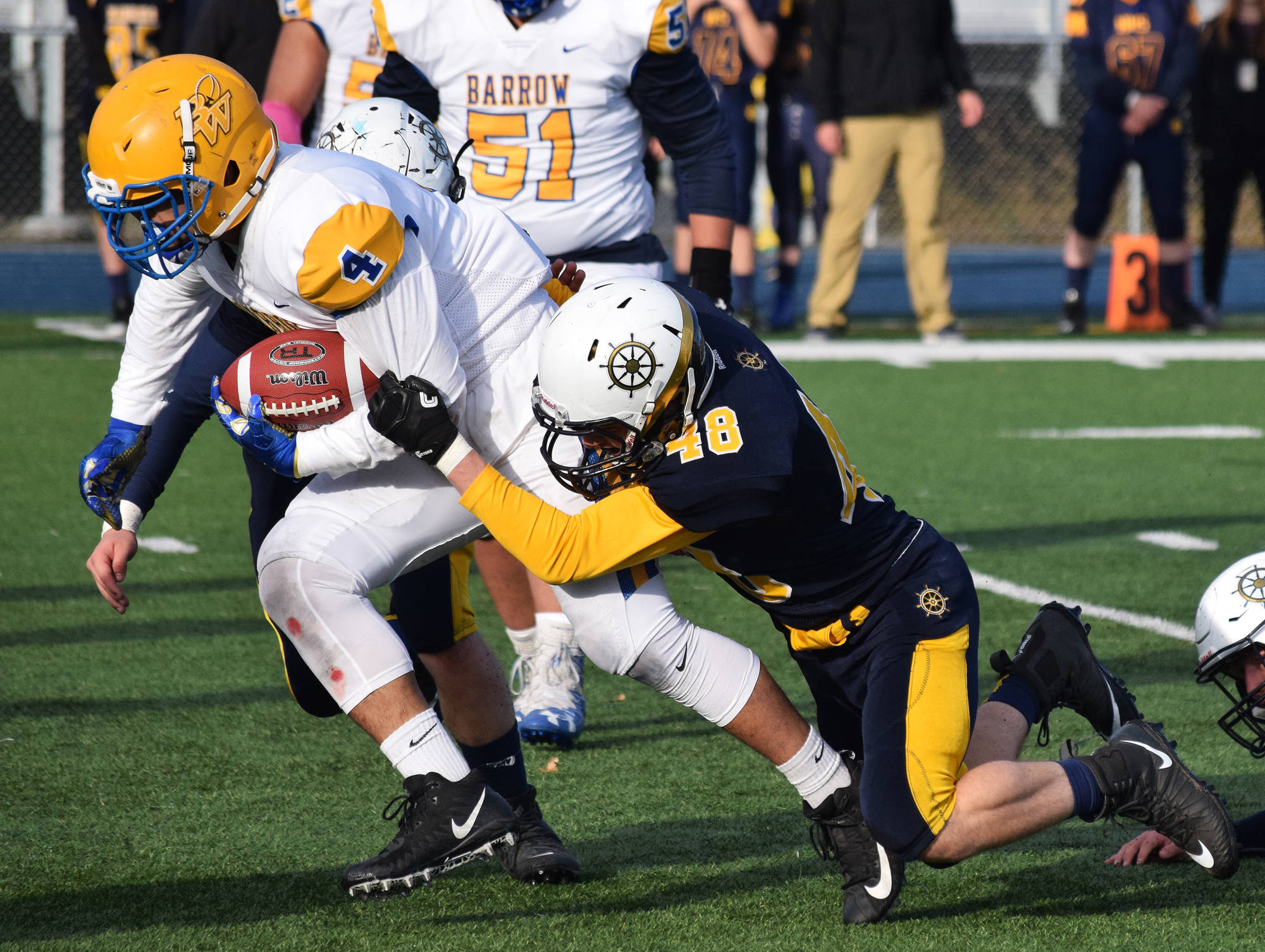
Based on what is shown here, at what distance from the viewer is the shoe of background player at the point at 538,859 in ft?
10.2

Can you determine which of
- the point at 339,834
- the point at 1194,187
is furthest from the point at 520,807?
the point at 1194,187

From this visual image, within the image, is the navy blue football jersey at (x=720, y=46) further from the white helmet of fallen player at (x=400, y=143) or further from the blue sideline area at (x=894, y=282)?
the white helmet of fallen player at (x=400, y=143)

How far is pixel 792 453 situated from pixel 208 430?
5.57 meters

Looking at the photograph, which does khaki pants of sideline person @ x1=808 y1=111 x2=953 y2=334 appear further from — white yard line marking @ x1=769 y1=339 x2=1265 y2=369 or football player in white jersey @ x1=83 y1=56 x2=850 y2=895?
football player in white jersey @ x1=83 y1=56 x2=850 y2=895

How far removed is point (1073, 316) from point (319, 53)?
6.86m

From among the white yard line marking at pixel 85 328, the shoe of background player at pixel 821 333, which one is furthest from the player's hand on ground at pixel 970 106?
the white yard line marking at pixel 85 328

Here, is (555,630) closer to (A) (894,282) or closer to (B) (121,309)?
(B) (121,309)

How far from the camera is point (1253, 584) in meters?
3.07

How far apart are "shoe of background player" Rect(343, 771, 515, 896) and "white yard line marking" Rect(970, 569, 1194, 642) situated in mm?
2304

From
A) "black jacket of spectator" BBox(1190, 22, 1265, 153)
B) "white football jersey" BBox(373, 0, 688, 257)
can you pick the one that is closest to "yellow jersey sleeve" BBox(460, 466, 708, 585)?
"white football jersey" BBox(373, 0, 688, 257)

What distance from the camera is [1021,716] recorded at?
329 cm

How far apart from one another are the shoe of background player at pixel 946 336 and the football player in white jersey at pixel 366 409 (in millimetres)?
7476

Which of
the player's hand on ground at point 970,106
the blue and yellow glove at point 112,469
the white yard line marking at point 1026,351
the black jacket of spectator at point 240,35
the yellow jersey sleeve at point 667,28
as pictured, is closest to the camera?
the blue and yellow glove at point 112,469

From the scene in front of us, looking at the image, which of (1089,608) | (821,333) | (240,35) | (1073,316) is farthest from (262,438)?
(1073,316)
